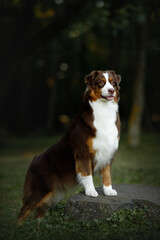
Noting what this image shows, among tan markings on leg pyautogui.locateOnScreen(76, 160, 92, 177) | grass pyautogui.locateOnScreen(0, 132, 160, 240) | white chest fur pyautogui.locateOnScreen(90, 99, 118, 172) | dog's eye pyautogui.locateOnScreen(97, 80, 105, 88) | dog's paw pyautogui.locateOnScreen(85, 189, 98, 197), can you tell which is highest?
dog's eye pyautogui.locateOnScreen(97, 80, 105, 88)

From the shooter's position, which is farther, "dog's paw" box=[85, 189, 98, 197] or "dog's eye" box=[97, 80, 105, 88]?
"dog's paw" box=[85, 189, 98, 197]

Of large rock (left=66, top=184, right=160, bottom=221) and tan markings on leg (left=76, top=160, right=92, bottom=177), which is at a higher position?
tan markings on leg (left=76, top=160, right=92, bottom=177)

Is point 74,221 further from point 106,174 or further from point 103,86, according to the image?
point 103,86

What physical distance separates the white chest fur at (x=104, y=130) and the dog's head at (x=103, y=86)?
115 millimetres

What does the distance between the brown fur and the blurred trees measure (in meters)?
6.45

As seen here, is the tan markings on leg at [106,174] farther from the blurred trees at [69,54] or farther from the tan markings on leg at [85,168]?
the blurred trees at [69,54]

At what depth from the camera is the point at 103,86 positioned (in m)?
5.11

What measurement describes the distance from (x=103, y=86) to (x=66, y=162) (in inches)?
50.7

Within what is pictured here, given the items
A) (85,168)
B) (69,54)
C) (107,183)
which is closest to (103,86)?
(85,168)

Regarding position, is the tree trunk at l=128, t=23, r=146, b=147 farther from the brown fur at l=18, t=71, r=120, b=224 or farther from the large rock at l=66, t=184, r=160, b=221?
the brown fur at l=18, t=71, r=120, b=224

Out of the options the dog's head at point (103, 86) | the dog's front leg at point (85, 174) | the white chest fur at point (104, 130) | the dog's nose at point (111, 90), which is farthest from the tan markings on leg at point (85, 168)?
the dog's nose at point (111, 90)

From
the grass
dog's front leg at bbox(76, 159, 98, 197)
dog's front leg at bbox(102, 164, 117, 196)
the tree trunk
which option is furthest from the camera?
the tree trunk

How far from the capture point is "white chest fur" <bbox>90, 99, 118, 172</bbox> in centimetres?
526

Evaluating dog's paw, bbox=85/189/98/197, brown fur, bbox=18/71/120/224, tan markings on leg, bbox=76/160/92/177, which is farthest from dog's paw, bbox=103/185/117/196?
tan markings on leg, bbox=76/160/92/177
